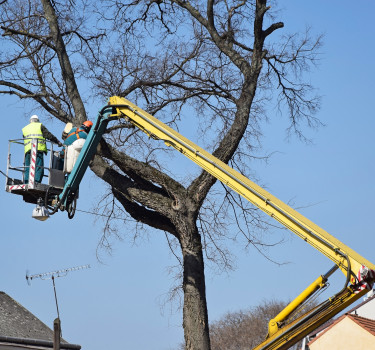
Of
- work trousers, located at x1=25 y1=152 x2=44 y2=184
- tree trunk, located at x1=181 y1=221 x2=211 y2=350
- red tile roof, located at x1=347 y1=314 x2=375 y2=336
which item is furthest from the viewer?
red tile roof, located at x1=347 y1=314 x2=375 y2=336

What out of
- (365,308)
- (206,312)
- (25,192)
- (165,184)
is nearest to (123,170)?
(165,184)

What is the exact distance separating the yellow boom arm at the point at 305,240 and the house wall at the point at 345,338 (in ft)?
46.4

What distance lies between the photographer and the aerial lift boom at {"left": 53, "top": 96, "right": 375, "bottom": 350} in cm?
1146

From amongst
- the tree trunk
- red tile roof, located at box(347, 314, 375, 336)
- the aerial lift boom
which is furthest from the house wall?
the aerial lift boom

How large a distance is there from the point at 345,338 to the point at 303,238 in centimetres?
1555

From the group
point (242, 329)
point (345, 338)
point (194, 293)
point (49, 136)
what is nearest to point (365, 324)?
→ point (345, 338)

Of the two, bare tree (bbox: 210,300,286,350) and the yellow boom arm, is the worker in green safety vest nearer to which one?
the yellow boom arm

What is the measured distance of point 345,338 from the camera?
26.2 meters

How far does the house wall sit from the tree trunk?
12574 mm

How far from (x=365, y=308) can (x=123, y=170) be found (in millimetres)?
21845

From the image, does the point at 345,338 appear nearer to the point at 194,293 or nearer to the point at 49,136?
the point at 194,293

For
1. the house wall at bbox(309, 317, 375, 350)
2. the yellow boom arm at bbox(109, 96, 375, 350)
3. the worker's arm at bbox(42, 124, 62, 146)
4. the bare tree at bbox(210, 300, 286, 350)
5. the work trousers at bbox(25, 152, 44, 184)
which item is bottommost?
the yellow boom arm at bbox(109, 96, 375, 350)

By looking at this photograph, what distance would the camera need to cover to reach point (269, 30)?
16.9 meters

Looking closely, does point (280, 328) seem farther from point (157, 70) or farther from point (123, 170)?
point (157, 70)
